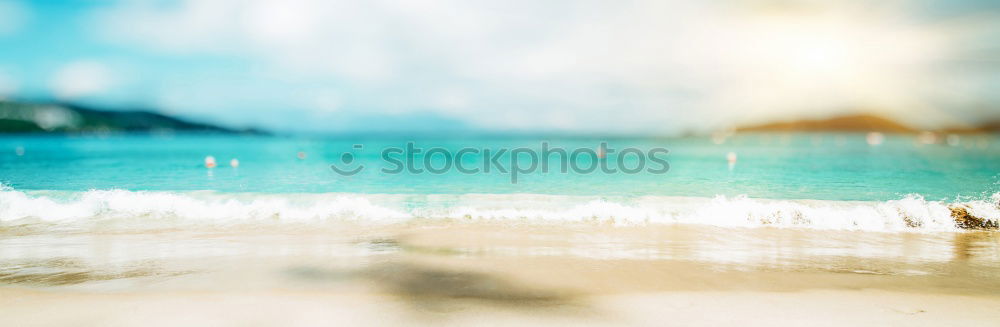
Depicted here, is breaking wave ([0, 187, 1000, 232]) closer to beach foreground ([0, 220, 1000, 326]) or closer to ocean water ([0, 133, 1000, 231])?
ocean water ([0, 133, 1000, 231])

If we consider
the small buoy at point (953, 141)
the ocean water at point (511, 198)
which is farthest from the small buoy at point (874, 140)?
the ocean water at point (511, 198)

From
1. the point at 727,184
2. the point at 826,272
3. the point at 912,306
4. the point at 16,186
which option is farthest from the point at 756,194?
the point at 16,186

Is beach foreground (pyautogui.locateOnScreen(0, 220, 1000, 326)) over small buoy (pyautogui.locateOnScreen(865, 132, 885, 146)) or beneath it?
beneath

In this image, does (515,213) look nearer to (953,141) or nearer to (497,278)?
(497,278)

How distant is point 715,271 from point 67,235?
47.3ft

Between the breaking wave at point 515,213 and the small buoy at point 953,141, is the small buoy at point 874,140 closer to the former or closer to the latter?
the small buoy at point 953,141

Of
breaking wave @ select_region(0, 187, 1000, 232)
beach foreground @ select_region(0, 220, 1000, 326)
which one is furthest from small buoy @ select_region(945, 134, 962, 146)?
beach foreground @ select_region(0, 220, 1000, 326)

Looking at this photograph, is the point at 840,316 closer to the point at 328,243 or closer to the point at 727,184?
the point at 328,243

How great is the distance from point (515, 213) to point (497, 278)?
6.40 metres

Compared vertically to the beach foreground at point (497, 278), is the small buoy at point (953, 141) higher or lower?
higher

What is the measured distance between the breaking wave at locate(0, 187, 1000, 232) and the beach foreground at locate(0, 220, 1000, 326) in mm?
1148

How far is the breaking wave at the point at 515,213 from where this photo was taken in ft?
39.7

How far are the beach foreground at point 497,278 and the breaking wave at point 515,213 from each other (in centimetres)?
115

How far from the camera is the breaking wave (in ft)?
39.7
